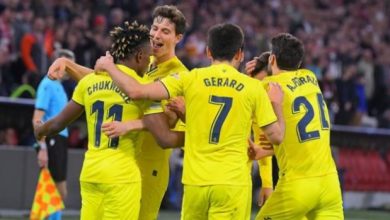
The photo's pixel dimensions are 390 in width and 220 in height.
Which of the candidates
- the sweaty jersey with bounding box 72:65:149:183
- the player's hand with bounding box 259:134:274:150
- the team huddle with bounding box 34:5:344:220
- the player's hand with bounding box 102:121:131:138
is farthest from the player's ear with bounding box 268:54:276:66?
the player's hand with bounding box 102:121:131:138

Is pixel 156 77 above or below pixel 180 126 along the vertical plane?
above

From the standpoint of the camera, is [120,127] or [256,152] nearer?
[120,127]

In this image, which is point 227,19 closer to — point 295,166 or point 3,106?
point 3,106

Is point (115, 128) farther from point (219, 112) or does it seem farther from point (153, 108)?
point (219, 112)

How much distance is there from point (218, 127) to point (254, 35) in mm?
15625

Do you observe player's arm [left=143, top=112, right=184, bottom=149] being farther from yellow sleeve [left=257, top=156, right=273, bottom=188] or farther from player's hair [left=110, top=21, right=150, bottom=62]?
yellow sleeve [left=257, top=156, right=273, bottom=188]

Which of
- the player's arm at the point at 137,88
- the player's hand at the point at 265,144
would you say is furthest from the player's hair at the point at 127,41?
the player's hand at the point at 265,144

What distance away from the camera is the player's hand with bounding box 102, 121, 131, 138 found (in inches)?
330

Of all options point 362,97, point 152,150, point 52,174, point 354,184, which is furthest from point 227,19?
point 152,150

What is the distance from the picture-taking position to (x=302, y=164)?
9.08 m

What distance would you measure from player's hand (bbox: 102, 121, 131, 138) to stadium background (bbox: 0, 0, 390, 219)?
7542mm

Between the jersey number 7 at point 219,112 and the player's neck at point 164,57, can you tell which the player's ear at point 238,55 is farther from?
the player's neck at point 164,57

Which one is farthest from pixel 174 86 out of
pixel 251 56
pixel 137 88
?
pixel 251 56

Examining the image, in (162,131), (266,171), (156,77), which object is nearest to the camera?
(162,131)
